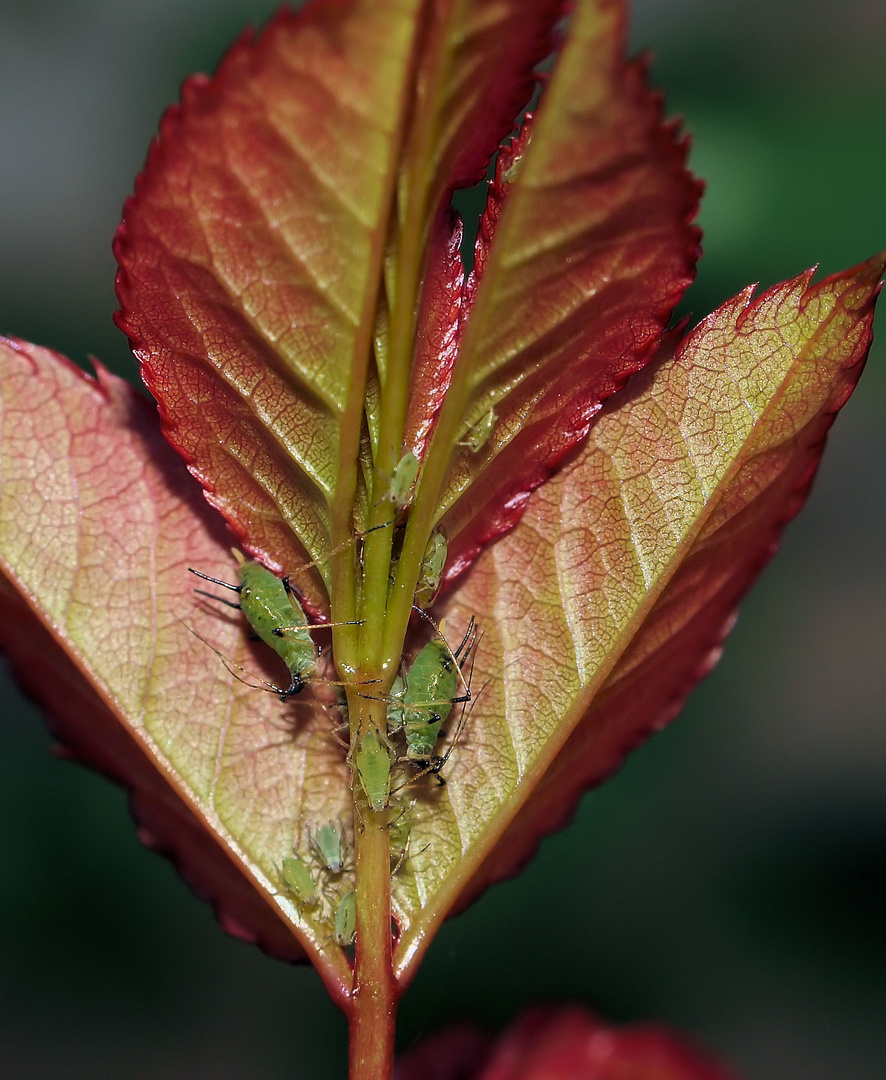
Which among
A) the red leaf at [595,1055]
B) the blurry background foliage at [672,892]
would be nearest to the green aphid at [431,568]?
the red leaf at [595,1055]

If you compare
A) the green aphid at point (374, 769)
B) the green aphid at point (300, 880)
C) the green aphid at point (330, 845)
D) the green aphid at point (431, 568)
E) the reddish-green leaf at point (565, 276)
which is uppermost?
the reddish-green leaf at point (565, 276)

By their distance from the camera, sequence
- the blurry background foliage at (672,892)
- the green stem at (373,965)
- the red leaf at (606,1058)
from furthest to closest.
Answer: the blurry background foliage at (672,892) → the green stem at (373,965) → the red leaf at (606,1058)

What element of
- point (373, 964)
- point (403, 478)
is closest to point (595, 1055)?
point (373, 964)

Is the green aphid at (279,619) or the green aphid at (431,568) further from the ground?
the green aphid at (431,568)

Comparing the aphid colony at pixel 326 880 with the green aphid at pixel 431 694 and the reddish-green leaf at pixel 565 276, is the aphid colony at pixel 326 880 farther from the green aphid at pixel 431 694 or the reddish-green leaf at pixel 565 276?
the reddish-green leaf at pixel 565 276

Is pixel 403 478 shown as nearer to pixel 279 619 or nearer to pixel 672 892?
pixel 279 619

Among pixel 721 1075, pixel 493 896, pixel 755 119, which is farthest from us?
pixel 755 119

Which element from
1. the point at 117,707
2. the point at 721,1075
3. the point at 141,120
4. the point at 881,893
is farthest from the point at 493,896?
the point at 141,120

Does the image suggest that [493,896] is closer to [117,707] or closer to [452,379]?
[117,707]
